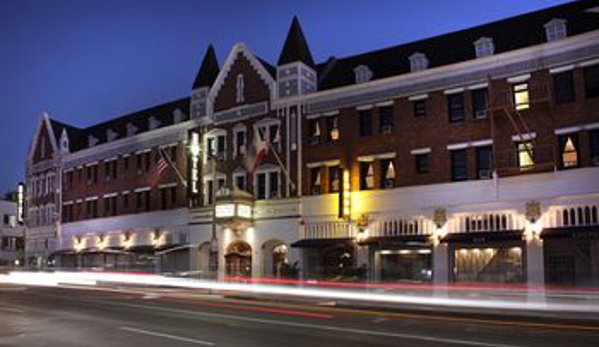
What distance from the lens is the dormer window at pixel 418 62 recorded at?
3406 cm

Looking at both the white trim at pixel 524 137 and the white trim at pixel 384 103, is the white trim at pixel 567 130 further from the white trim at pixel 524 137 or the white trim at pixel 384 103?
the white trim at pixel 384 103

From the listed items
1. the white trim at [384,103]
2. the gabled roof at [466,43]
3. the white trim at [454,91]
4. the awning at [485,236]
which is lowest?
the awning at [485,236]

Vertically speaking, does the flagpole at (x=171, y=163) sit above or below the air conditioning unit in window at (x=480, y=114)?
below

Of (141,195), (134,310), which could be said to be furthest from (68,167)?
(134,310)

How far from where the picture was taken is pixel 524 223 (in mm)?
28984

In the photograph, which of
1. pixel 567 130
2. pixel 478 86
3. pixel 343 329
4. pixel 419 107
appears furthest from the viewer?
pixel 419 107

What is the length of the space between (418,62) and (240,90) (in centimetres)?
1291

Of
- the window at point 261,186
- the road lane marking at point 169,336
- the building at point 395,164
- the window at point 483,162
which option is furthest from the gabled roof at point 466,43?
the road lane marking at point 169,336

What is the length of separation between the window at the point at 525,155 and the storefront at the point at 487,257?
326cm

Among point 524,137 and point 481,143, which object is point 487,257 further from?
point 524,137

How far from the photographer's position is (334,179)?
119 ft

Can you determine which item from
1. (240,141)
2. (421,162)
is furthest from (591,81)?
(240,141)

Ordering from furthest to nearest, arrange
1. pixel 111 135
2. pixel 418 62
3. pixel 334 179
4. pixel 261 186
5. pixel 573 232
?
pixel 111 135 → pixel 261 186 → pixel 334 179 → pixel 418 62 → pixel 573 232

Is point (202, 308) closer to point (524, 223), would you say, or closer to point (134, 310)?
point (134, 310)
